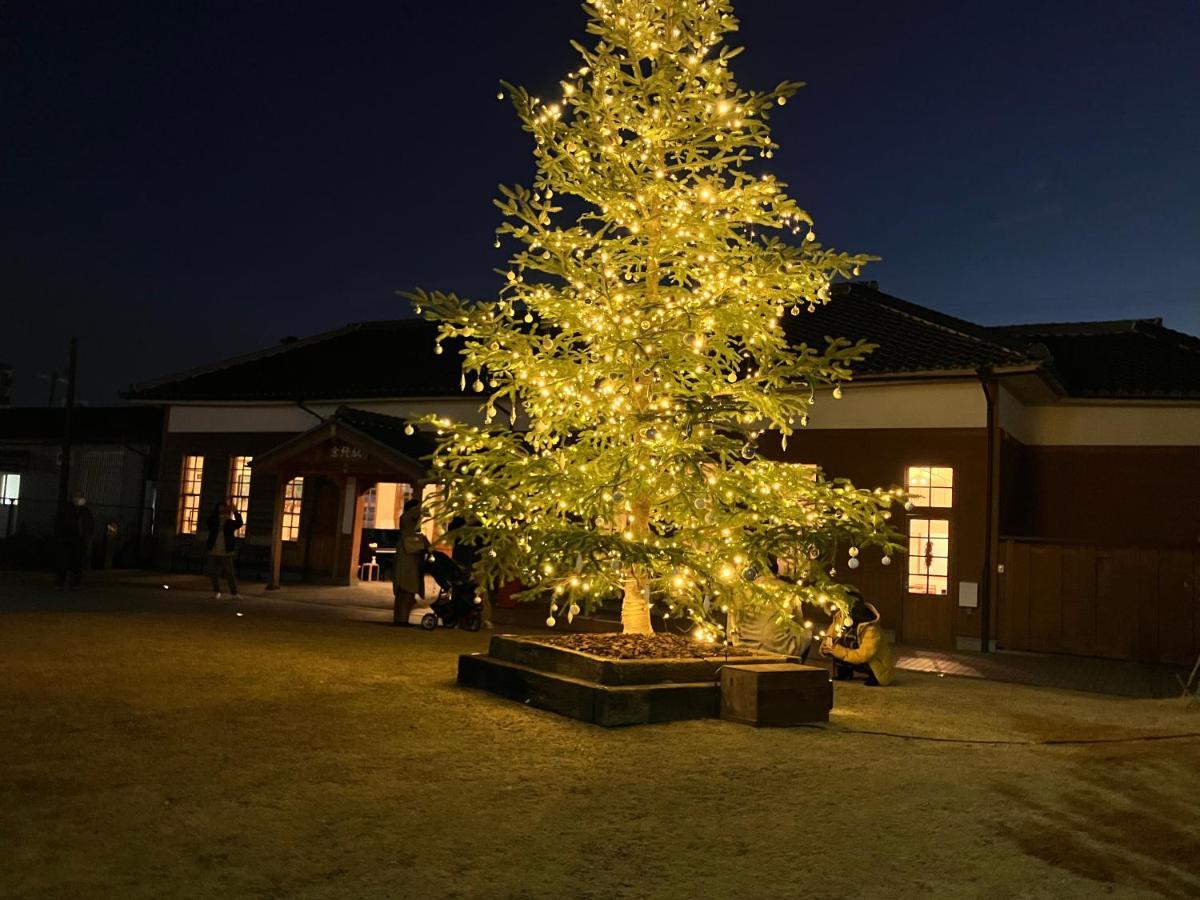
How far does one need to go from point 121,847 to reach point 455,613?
10331mm

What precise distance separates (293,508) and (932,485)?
14.6 metres

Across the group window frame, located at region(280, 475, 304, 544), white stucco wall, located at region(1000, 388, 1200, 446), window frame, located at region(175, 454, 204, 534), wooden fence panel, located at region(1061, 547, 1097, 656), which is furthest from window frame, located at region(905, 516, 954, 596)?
window frame, located at region(175, 454, 204, 534)

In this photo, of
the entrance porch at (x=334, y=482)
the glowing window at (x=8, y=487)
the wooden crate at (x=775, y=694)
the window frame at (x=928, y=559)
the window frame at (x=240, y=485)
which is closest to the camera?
the wooden crate at (x=775, y=694)

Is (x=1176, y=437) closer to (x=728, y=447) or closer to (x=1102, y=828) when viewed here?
(x=728, y=447)

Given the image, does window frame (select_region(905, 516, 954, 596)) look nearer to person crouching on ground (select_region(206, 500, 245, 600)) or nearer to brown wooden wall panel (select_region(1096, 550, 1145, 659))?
brown wooden wall panel (select_region(1096, 550, 1145, 659))

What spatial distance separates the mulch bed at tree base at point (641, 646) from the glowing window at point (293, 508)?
49.2 ft

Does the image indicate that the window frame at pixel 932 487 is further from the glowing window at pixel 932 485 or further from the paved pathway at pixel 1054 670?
the paved pathway at pixel 1054 670

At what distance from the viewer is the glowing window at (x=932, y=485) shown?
1614cm

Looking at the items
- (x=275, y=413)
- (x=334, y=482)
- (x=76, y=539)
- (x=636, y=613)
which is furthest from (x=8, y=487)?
(x=636, y=613)

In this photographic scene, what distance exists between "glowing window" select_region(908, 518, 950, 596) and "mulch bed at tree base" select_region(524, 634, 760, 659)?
24.0 ft

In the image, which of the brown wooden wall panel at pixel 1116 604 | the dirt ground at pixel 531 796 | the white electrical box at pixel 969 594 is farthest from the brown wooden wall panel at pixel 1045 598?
the dirt ground at pixel 531 796

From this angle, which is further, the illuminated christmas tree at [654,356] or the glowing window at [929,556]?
the glowing window at [929,556]

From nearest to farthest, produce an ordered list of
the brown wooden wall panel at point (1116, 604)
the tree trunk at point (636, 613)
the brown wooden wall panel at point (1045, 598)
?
the tree trunk at point (636, 613)
the brown wooden wall panel at point (1116, 604)
the brown wooden wall panel at point (1045, 598)

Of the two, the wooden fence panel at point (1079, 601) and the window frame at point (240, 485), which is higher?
the window frame at point (240, 485)
